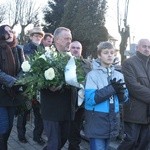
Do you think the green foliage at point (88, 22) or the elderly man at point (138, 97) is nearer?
the elderly man at point (138, 97)

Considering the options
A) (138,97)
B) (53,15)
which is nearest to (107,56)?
(138,97)

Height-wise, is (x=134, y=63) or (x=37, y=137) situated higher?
(x=134, y=63)

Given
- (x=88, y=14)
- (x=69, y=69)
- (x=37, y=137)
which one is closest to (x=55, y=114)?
(x=69, y=69)

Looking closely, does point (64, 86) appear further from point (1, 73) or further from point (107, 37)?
point (107, 37)

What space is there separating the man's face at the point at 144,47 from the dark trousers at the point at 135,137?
112 centimetres

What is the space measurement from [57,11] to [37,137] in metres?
30.1

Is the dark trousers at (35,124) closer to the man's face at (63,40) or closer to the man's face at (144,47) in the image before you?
the man's face at (63,40)

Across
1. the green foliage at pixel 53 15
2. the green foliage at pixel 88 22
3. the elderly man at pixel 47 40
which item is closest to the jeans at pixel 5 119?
the elderly man at pixel 47 40

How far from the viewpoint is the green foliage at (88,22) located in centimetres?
2912

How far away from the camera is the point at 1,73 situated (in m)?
5.02

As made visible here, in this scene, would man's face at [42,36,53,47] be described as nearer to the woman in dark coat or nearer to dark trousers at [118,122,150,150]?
the woman in dark coat

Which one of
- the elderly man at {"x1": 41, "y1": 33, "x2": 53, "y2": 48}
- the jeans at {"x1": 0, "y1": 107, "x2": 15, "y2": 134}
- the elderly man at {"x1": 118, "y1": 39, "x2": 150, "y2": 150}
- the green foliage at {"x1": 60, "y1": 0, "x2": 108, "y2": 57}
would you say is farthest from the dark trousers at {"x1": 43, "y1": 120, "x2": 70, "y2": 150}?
the green foliage at {"x1": 60, "y1": 0, "x2": 108, "y2": 57}

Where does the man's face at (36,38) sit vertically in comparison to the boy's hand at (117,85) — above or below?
above

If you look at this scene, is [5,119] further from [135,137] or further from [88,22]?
[88,22]
